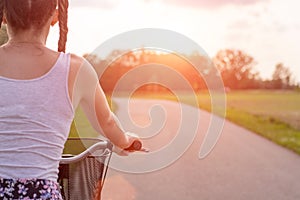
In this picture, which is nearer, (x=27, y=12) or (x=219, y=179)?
(x=27, y=12)

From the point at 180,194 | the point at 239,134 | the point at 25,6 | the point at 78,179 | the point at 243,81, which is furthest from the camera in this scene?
the point at 243,81

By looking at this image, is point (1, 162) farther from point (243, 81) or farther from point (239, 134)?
point (243, 81)

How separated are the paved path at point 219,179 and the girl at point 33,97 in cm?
529

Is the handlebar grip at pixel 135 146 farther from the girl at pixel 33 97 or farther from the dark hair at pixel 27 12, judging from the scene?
the dark hair at pixel 27 12

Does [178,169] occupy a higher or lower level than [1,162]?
lower

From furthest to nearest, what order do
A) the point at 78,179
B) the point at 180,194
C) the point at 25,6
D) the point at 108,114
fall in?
the point at 180,194
the point at 78,179
the point at 108,114
the point at 25,6

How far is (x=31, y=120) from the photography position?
1.94 meters

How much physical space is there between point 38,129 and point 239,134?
16.3m

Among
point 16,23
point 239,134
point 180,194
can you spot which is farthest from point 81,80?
point 239,134

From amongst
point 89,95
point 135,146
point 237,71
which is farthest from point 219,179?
point 237,71

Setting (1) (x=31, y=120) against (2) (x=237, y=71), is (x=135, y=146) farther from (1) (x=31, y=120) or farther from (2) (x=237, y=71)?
(2) (x=237, y=71)

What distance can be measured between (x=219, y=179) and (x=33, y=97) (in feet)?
24.4

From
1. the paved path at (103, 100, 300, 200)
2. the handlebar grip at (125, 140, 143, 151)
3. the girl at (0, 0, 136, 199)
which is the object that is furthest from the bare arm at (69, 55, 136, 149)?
the paved path at (103, 100, 300, 200)

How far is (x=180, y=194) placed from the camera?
7824 millimetres
